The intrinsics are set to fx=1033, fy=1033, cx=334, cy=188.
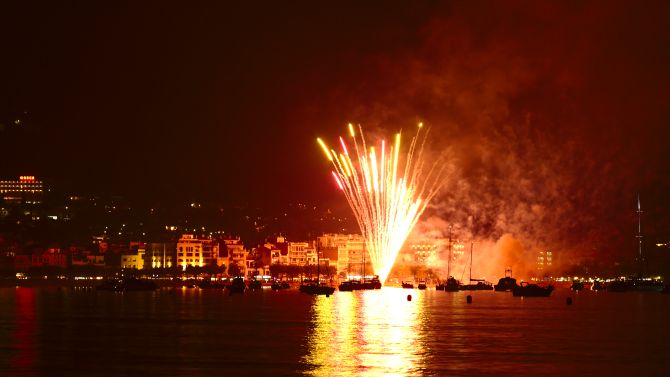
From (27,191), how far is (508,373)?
602ft

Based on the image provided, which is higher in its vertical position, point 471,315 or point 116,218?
point 116,218

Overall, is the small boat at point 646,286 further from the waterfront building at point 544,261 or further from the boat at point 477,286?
the boat at point 477,286

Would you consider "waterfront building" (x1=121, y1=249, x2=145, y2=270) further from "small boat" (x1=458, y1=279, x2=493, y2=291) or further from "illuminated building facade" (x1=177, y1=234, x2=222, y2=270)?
"small boat" (x1=458, y1=279, x2=493, y2=291)

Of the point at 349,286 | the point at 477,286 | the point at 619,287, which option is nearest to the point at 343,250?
the point at 619,287

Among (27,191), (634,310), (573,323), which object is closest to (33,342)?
(573,323)

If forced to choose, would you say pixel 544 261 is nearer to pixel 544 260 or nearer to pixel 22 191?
pixel 544 260

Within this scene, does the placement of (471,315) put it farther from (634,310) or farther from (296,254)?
(296,254)

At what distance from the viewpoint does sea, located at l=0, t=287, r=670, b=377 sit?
76.7ft

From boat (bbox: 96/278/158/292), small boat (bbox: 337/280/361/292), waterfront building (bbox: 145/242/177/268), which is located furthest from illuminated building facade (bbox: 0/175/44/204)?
small boat (bbox: 337/280/361/292)

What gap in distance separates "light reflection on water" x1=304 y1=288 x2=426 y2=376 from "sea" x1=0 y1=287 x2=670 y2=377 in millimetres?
Result: 32

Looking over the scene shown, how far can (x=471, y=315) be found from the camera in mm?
45719

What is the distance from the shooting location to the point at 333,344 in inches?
1147

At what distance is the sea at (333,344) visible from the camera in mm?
23375

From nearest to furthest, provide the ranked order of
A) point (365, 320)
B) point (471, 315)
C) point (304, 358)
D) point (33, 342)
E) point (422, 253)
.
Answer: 1. point (304, 358)
2. point (33, 342)
3. point (365, 320)
4. point (471, 315)
5. point (422, 253)
